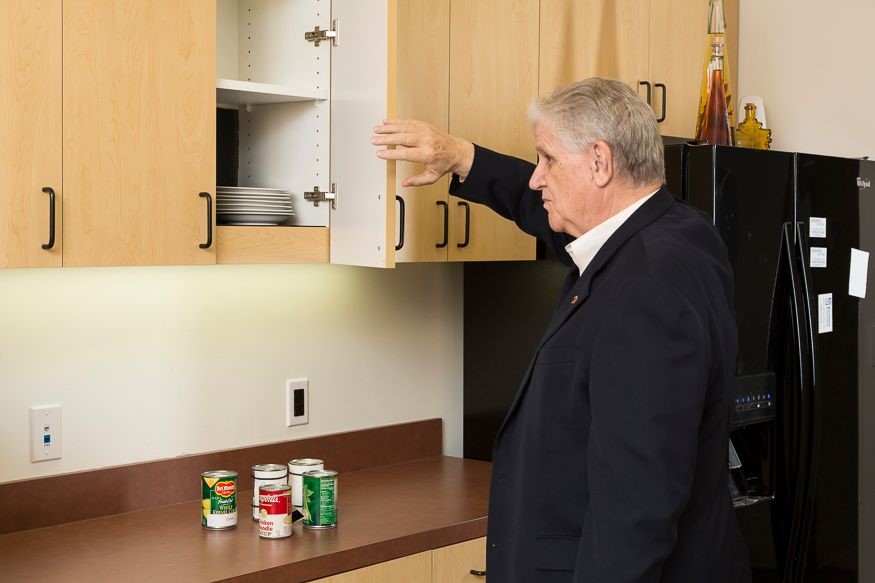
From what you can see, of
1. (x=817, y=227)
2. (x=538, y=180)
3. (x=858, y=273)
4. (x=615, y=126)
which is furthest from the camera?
(x=858, y=273)

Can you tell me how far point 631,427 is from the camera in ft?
→ 4.67

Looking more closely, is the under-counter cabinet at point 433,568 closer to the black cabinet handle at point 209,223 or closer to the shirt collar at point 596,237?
the black cabinet handle at point 209,223

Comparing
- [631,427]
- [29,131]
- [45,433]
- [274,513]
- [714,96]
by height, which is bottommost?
[274,513]

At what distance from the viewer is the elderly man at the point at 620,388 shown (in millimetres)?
1428

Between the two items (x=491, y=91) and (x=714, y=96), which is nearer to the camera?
(x=491, y=91)

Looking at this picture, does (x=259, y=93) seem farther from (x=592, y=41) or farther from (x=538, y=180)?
(x=592, y=41)

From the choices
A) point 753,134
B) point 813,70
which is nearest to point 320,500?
point 753,134

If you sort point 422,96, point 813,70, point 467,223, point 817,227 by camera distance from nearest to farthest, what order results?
1. point 422,96
2. point 467,223
3. point 817,227
4. point 813,70

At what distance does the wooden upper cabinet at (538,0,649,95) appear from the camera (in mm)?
2646

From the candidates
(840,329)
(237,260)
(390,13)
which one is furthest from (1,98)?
(840,329)

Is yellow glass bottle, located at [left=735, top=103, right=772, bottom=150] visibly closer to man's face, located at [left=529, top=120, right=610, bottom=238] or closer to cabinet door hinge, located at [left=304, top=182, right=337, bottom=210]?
cabinet door hinge, located at [left=304, top=182, right=337, bottom=210]

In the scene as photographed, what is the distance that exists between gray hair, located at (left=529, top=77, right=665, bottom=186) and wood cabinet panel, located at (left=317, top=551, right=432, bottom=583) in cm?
94

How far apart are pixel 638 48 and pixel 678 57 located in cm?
20

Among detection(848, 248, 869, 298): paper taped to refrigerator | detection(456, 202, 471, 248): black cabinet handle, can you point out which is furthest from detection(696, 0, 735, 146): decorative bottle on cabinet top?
detection(456, 202, 471, 248): black cabinet handle
